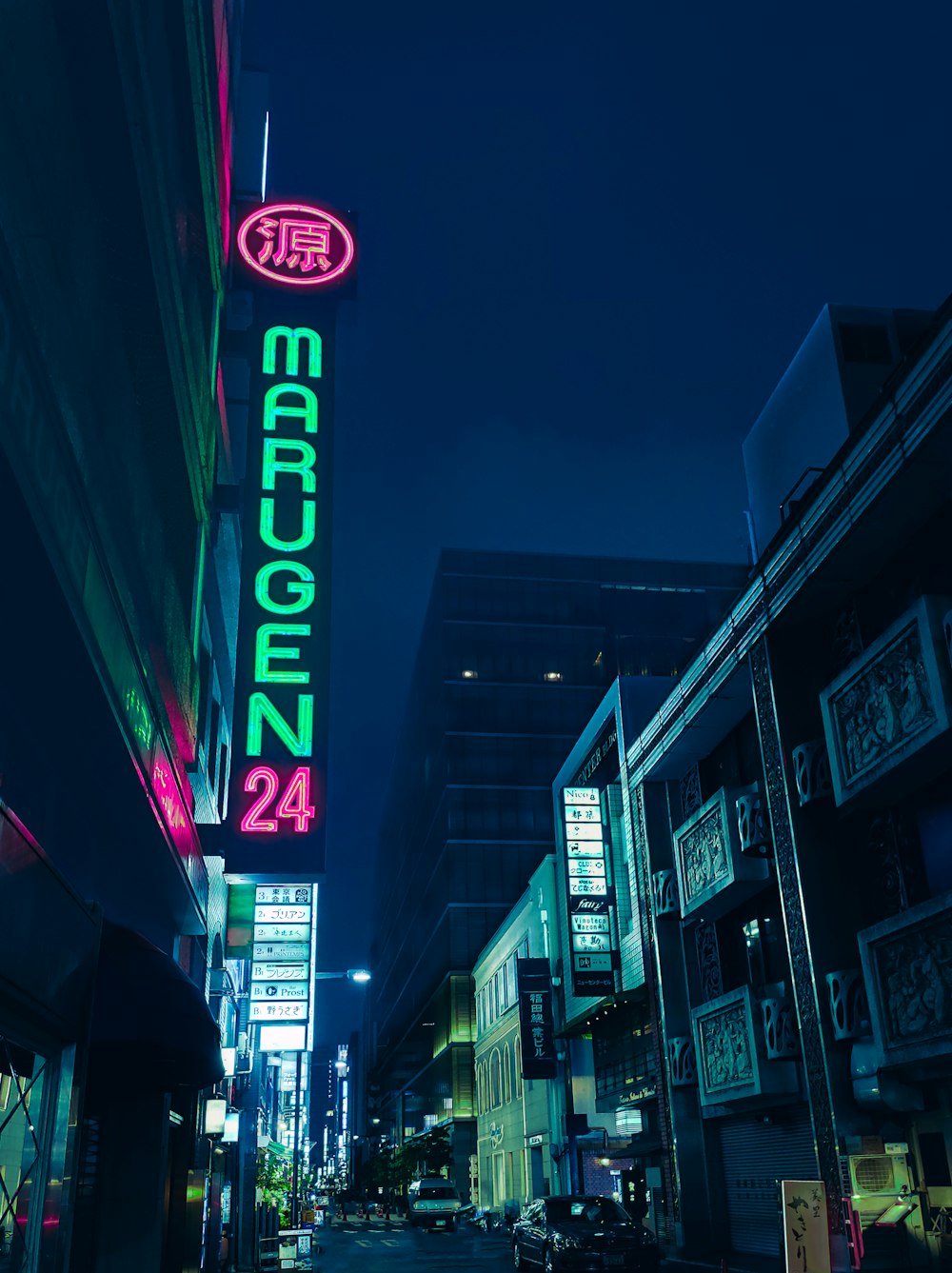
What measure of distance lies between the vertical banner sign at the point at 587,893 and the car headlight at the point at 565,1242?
1117 centimetres

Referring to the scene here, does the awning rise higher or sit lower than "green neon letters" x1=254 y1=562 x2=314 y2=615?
lower

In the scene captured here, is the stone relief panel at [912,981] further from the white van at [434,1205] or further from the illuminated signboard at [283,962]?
the white van at [434,1205]

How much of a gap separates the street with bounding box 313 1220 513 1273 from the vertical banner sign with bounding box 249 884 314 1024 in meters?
6.93

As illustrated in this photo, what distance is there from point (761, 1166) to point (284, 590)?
15.1 m

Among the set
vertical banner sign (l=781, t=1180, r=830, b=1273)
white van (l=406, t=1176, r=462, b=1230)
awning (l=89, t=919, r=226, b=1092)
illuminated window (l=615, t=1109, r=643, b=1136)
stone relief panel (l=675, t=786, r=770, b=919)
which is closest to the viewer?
awning (l=89, t=919, r=226, b=1092)

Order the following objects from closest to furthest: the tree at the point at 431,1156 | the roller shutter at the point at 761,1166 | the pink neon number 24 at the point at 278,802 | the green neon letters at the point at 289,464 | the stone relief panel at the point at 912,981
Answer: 1. the stone relief panel at the point at 912,981
2. the roller shutter at the point at 761,1166
3. the pink neon number 24 at the point at 278,802
4. the green neon letters at the point at 289,464
5. the tree at the point at 431,1156

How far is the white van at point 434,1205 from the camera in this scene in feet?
163

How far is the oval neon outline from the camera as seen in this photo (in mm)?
25453

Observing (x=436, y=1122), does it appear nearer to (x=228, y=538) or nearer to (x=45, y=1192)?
(x=228, y=538)

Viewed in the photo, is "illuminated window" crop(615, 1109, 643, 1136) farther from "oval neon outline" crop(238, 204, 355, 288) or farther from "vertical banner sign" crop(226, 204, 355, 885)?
"oval neon outline" crop(238, 204, 355, 288)

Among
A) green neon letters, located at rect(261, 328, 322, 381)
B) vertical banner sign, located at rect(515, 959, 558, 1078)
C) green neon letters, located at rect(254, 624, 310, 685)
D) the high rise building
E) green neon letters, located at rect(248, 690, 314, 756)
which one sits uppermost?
the high rise building

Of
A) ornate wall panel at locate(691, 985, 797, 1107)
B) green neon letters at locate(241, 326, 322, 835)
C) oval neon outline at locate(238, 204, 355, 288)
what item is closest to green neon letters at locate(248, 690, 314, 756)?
green neon letters at locate(241, 326, 322, 835)

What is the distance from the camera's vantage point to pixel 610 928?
114 feet

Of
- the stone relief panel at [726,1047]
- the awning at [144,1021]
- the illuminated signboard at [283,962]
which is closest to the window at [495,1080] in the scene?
the illuminated signboard at [283,962]
